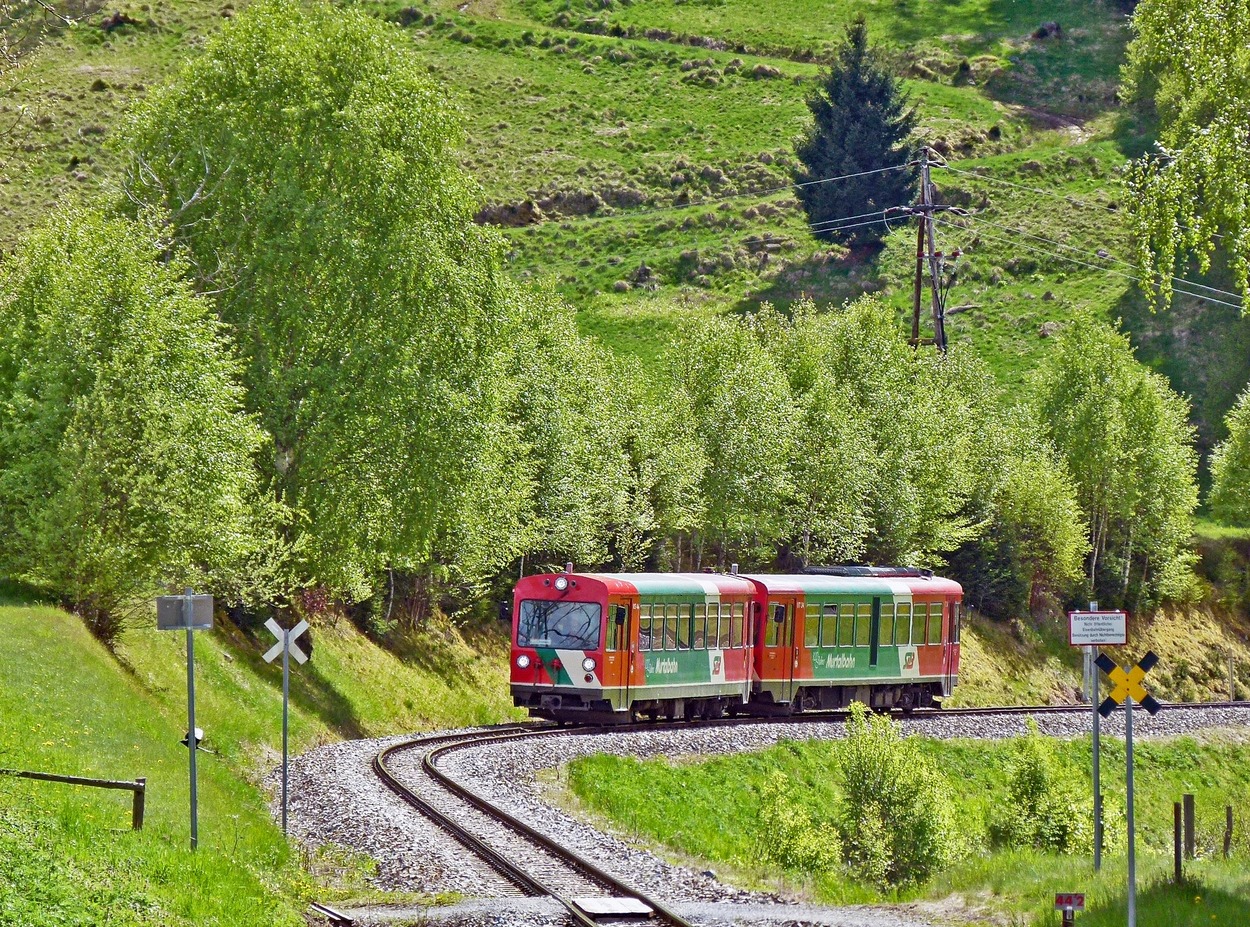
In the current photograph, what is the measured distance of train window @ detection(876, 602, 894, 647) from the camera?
41.2 m

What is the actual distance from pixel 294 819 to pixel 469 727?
15.2 m

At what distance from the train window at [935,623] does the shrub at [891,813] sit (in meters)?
15.9

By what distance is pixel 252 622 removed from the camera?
3822 cm

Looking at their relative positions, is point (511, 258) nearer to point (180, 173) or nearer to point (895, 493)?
point (895, 493)

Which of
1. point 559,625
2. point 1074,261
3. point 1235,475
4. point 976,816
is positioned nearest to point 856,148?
point 1074,261

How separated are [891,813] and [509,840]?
8172 millimetres

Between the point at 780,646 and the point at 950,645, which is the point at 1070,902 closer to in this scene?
the point at 780,646

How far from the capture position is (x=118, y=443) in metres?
28.7

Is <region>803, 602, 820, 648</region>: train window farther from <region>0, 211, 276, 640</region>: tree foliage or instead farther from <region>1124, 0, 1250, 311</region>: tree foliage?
<region>1124, 0, 1250, 311</region>: tree foliage

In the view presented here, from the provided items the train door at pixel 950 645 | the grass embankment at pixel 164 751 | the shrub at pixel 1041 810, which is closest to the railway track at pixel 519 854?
the grass embankment at pixel 164 751

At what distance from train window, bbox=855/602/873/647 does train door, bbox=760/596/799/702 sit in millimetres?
2015

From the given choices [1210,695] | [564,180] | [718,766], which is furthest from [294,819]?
[564,180]

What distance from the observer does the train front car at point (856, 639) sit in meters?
38.8

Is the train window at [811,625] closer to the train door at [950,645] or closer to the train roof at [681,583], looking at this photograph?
the train roof at [681,583]
